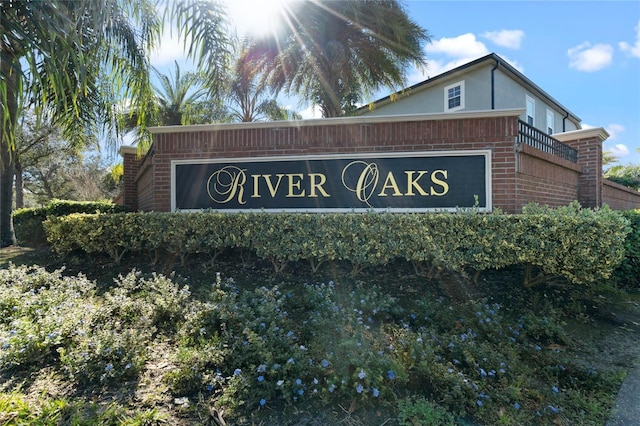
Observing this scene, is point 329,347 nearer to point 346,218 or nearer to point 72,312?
point 346,218

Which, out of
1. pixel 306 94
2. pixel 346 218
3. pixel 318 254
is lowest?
pixel 318 254

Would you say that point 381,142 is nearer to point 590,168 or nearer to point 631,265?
point 631,265

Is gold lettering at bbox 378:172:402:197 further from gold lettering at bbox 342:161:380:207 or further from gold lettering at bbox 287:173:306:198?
gold lettering at bbox 287:173:306:198

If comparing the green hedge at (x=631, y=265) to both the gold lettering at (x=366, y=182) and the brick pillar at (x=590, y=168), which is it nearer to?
the brick pillar at (x=590, y=168)

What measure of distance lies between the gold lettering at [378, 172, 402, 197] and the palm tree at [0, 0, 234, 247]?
275 centimetres

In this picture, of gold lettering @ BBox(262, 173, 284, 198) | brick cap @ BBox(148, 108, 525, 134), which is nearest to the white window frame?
brick cap @ BBox(148, 108, 525, 134)

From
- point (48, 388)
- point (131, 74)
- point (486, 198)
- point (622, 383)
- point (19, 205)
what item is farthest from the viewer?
point (19, 205)

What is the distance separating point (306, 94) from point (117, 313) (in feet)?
35.3

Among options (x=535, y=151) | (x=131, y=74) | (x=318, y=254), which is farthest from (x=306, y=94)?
(x=318, y=254)

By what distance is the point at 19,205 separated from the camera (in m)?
19.7

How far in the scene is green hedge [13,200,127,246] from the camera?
8.16 meters

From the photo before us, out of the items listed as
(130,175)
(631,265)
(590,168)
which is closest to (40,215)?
(130,175)

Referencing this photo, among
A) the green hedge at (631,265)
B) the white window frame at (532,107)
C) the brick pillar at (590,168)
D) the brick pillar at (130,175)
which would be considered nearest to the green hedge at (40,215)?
the brick pillar at (130,175)

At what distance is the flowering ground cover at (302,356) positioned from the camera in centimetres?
225
